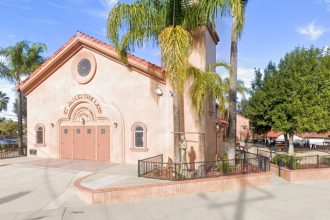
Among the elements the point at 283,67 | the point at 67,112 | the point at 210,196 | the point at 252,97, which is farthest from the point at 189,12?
the point at 252,97

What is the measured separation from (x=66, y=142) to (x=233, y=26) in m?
13.0

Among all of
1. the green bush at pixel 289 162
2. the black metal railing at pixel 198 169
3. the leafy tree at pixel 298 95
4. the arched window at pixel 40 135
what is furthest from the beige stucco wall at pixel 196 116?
the leafy tree at pixel 298 95

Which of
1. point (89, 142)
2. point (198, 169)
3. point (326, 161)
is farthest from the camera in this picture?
point (89, 142)

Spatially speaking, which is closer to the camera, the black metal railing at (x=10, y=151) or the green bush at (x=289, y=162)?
the green bush at (x=289, y=162)

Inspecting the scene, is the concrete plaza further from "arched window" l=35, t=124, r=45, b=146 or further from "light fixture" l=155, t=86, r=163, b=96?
"arched window" l=35, t=124, r=45, b=146

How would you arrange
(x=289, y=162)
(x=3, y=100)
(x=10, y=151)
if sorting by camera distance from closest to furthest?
(x=289, y=162), (x=10, y=151), (x=3, y=100)

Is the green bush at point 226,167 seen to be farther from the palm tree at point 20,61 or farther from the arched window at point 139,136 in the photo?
the palm tree at point 20,61

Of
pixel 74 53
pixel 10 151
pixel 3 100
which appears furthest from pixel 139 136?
pixel 3 100

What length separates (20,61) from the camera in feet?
80.4

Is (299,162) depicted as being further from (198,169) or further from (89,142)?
(89,142)

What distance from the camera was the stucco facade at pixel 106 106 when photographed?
1669cm

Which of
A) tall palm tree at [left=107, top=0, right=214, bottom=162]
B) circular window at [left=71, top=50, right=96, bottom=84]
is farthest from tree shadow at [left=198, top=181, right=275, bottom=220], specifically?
circular window at [left=71, top=50, right=96, bottom=84]

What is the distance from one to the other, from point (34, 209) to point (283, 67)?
25868 millimetres

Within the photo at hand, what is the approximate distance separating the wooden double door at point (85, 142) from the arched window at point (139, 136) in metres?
1.92
